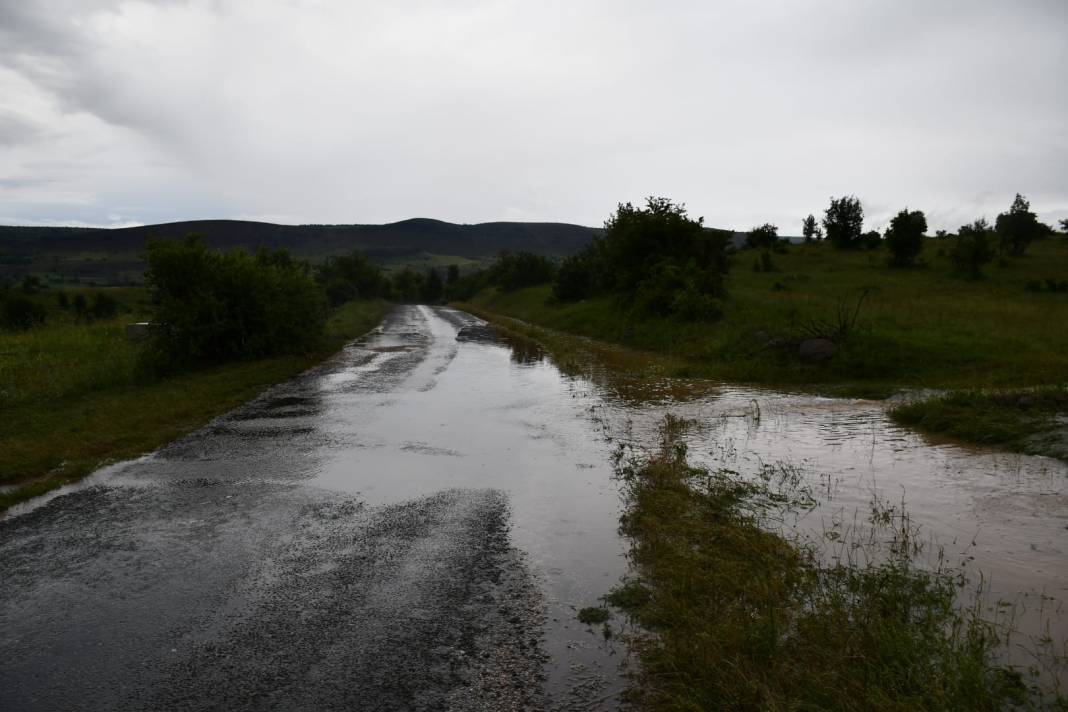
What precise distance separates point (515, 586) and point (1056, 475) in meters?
7.20

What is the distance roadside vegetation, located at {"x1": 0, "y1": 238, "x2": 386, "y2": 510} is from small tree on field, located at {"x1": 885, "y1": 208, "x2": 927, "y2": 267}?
33.0m

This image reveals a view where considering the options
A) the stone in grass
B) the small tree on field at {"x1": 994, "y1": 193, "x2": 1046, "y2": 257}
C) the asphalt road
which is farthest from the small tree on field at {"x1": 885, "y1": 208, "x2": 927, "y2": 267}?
the stone in grass

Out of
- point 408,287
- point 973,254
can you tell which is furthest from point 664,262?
point 408,287

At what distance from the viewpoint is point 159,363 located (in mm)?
19078

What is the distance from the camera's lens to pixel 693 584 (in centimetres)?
552

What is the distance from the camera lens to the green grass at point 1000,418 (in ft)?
31.9

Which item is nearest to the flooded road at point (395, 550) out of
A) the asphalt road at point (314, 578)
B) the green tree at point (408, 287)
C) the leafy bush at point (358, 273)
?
the asphalt road at point (314, 578)


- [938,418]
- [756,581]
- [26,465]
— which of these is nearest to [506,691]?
[756,581]

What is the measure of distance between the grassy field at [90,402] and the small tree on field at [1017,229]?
44.9 metres

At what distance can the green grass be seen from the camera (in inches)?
383

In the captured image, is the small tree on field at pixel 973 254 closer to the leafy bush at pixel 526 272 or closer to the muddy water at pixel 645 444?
the muddy water at pixel 645 444

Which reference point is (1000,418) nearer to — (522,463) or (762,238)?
(522,463)

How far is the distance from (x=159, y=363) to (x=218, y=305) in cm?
251

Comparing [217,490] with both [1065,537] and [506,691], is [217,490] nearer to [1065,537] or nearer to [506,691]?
[506,691]
